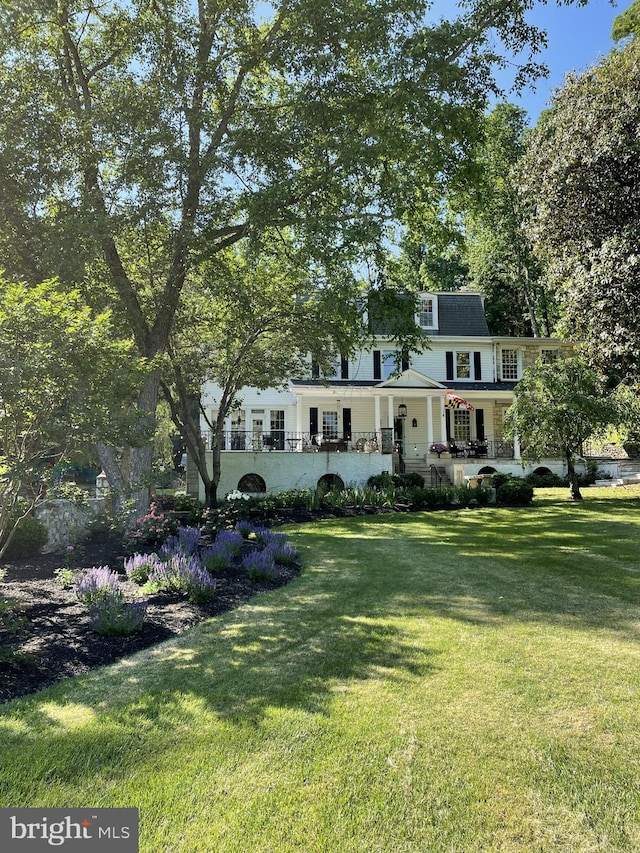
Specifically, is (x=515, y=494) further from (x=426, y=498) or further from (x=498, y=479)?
(x=426, y=498)

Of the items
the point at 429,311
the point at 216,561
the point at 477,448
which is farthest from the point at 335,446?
the point at 216,561

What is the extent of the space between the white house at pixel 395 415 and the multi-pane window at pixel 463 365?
0.17 feet

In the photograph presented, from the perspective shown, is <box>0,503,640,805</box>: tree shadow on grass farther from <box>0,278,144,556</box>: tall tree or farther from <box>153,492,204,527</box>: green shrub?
<box>153,492,204,527</box>: green shrub

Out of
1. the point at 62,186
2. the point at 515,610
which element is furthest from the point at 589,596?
the point at 62,186

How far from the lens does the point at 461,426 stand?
26.9 metres

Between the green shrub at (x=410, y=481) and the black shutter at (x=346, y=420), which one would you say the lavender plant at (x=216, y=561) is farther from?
the black shutter at (x=346, y=420)

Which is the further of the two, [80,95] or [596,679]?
[80,95]

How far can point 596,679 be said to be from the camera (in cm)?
A: 382

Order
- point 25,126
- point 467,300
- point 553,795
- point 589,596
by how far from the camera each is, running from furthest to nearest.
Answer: point 467,300 → point 25,126 → point 589,596 → point 553,795

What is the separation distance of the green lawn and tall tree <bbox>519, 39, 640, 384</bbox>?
5.79 meters

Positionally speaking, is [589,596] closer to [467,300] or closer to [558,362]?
[558,362]

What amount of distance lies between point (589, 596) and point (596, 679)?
265 cm

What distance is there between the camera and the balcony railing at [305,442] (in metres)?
20.5

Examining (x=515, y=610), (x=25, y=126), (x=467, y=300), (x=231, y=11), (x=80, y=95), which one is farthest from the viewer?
(x=467, y=300)
